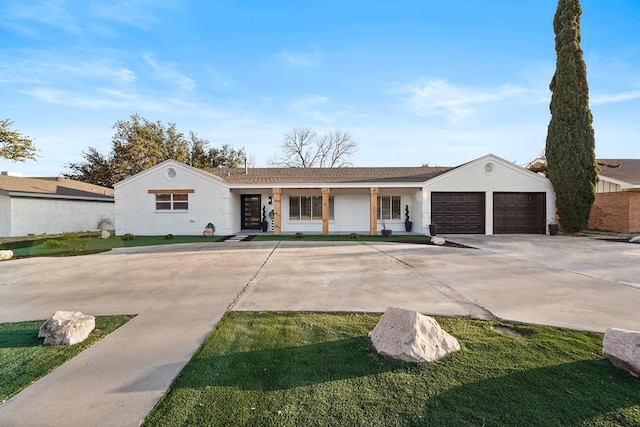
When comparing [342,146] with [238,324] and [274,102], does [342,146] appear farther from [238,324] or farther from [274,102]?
[238,324]

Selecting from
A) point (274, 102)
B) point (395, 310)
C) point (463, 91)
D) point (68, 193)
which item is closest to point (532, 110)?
point (463, 91)

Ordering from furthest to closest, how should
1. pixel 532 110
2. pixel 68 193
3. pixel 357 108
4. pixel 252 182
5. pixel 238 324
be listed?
1. pixel 357 108
2. pixel 68 193
3. pixel 532 110
4. pixel 252 182
5. pixel 238 324

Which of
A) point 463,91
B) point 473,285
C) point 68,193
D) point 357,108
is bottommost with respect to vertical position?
point 473,285

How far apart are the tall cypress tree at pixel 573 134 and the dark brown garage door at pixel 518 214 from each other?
0.86 m

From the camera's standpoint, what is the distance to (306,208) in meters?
17.5

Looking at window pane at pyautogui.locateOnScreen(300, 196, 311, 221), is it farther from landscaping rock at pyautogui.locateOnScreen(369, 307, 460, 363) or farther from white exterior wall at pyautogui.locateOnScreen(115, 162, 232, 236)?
landscaping rock at pyautogui.locateOnScreen(369, 307, 460, 363)

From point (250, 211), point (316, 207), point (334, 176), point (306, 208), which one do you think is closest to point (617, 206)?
point (334, 176)

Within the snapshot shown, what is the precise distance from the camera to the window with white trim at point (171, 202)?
52.5 ft

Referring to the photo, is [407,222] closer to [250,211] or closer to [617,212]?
[250,211]

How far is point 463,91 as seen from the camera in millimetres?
14102

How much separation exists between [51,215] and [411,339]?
73.9 feet

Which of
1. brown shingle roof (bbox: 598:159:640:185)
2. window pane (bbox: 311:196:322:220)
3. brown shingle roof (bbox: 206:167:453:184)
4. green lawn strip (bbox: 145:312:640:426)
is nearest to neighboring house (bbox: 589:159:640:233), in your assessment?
brown shingle roof (bbox: 598:159:640:185)

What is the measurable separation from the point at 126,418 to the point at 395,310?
250 centimetres

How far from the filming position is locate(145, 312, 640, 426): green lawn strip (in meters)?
2.07
